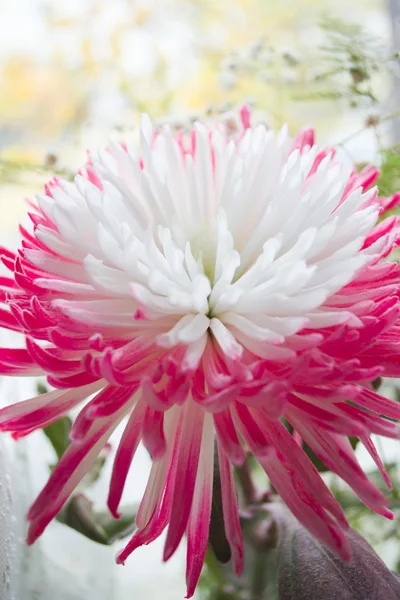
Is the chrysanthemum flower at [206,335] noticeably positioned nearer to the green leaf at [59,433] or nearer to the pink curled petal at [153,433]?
the pink curled petal at [153,433]

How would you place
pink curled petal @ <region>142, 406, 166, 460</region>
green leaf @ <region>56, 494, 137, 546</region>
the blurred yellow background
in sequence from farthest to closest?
the blurred yellow background < green leaf @ <region>56, 494, 137, 546</region> < pink curled petal @ <region>142, 406, 166, 460</region>

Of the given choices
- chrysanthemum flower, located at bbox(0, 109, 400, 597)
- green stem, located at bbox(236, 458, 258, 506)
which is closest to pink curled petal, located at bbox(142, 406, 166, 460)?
chrysanthemum flower, located at bbox(0, 109, 400, 597)

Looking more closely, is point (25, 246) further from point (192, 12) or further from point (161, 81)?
point (192, 12)

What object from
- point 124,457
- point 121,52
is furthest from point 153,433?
point 121,52

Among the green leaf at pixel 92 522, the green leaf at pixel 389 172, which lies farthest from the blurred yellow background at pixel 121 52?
the green leaf at pixel 92 522

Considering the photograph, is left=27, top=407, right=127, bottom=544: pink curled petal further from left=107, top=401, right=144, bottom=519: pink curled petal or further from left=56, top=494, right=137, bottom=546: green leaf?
left=56, top=494, right=137, bottom=546: green leaf

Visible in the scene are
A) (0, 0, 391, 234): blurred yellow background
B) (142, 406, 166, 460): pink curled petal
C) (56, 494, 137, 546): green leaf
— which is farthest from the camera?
(0, 0, 391, 234): blurred yellow background

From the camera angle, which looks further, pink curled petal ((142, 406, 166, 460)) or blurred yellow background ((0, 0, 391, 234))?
blurred yellow background ((0, 0, 391, 234))
